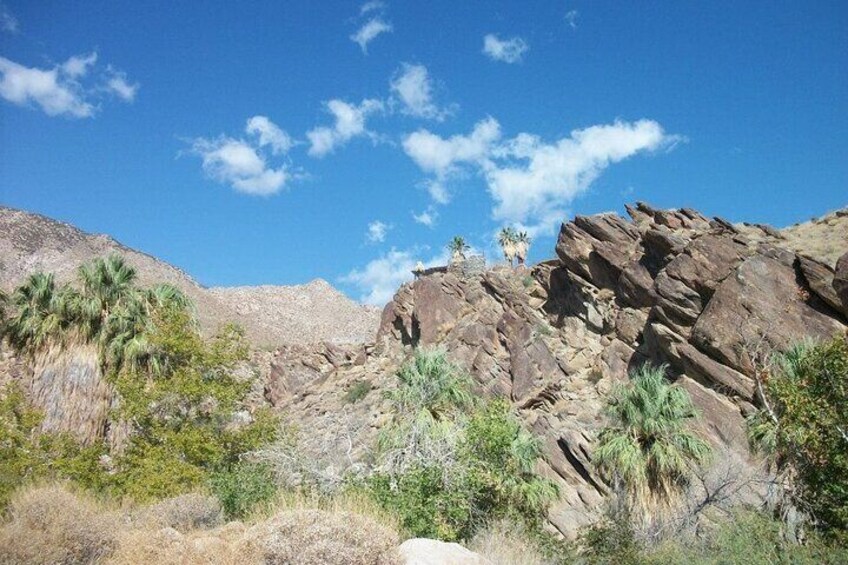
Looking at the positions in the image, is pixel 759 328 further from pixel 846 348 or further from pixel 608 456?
pixel 846 348

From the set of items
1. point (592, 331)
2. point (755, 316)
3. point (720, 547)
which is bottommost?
point (720, 547)

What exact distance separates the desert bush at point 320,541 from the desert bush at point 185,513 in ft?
13.0

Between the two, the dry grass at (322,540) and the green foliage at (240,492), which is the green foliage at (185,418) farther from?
the dry grass at (322,540)

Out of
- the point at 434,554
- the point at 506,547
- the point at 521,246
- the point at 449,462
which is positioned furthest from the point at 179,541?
the point at 521,246

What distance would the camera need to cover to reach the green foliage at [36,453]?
16.0 meters

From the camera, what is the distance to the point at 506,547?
1445 centimetres

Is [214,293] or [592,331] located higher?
[214,293]

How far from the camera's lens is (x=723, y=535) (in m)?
14.2

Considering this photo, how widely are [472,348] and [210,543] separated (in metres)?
39.3

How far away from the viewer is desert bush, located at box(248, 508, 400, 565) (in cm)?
959

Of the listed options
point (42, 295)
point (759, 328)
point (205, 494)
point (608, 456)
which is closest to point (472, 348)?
point (759, 328)

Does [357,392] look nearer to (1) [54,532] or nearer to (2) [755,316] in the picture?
(2) [755,316]

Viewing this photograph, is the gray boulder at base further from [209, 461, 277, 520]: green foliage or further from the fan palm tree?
the fan palm tree

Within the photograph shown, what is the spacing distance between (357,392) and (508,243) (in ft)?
120
